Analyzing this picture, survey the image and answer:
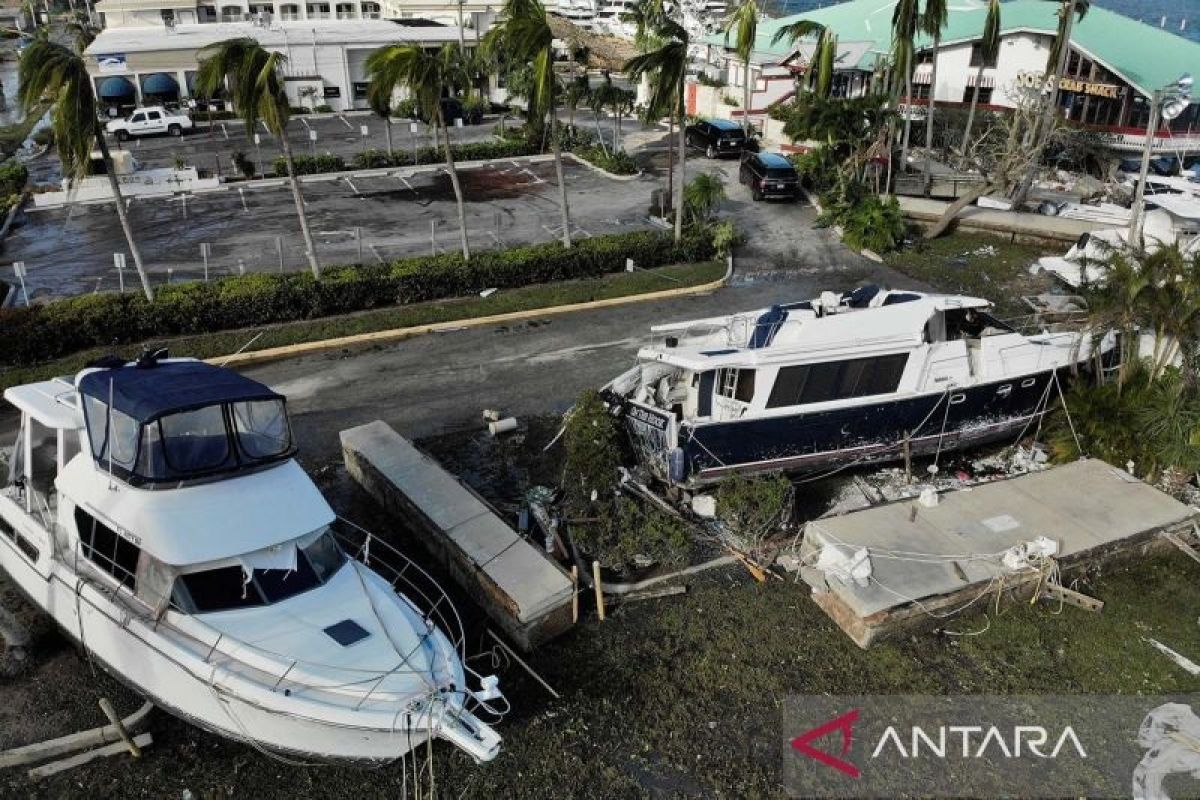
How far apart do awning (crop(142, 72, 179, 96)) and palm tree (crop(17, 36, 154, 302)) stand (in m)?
32.8

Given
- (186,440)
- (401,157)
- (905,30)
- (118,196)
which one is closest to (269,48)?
(401,157)

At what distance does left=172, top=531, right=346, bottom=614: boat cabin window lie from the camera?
A: 390 inches

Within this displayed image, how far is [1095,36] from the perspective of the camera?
40.2 meters

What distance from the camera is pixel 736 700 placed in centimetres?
1080

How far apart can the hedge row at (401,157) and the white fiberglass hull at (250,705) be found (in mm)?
28538

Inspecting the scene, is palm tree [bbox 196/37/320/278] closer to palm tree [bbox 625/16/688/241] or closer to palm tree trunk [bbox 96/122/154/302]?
palm tree trunk [bbox 96/122/154/302]

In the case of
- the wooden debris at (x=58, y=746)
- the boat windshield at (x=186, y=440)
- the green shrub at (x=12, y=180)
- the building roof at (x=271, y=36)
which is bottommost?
the wooden debris at (x=58, y=746)

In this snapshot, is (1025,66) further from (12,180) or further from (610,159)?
(12,180)

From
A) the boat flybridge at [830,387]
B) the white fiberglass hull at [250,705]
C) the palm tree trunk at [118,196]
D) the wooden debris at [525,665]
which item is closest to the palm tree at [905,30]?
the boat flybridge at [830,387]

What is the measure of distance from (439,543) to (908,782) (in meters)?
7.15

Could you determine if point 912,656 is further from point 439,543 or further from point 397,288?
point 397,288

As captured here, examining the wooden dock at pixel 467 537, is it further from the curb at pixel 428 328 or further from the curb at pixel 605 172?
the curb at pixel 605 172

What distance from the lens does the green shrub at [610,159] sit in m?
37.9

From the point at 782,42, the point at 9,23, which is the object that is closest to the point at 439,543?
the point at 782,42
